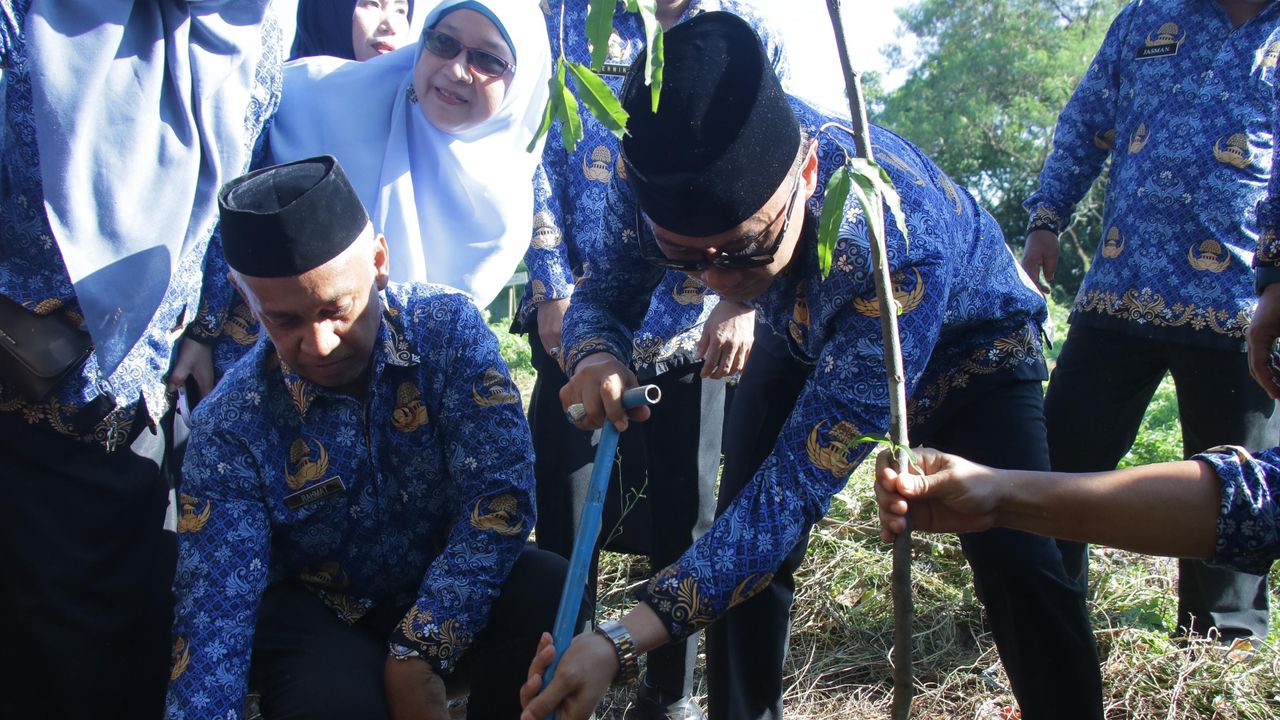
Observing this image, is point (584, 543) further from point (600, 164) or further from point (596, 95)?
point (600, 164)

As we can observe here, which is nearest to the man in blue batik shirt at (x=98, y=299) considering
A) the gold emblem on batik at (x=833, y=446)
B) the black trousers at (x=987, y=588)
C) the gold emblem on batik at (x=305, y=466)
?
the gold emblem on batik at (x=305, y=466)

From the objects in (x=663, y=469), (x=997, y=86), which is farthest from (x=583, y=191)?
(x=997, y=86)

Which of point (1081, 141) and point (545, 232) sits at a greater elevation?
point (1081, 141)

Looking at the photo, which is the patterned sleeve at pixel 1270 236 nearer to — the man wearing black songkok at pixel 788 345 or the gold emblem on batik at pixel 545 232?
the man wearing black songkok at pixel 788 345

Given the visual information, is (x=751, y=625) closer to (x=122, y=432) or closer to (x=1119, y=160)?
(x=122, y=432)

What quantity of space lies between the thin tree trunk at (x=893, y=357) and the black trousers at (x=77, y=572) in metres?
1.94

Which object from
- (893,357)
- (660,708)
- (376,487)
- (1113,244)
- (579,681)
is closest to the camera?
(893,357)

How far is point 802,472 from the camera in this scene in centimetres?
194

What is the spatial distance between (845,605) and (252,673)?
2187 mm

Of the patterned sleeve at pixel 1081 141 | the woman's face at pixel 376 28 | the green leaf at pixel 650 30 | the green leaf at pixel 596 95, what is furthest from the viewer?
the patterned sleeve at pixel 1081 141

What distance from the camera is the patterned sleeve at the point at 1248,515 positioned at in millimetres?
1583

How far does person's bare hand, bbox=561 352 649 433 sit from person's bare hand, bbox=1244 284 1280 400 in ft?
4.85

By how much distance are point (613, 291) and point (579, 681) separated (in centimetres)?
104

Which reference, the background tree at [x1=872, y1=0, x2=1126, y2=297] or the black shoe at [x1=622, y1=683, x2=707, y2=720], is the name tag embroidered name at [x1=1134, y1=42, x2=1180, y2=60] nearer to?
the black shoe at [x1=622, y1=683, x2=707, y2=720]
